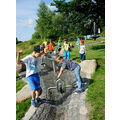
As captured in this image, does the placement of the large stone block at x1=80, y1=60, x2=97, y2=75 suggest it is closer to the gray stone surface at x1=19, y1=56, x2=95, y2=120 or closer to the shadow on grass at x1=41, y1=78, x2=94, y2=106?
the shadow on grass at x1=41, y1=78, x2=94, y2=106

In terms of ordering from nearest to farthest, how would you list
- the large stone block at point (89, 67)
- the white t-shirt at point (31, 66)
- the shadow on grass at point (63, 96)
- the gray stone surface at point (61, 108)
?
the gray stone surface at point (61, 108) < the white t-shirt at point (31, 66) < the shadow on grass at point (63, 96) < the large stone block at point (89, 67)

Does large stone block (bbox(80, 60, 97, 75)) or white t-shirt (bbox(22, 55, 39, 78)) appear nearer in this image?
white t-shirt (bbox(22, 55, 39, 78))

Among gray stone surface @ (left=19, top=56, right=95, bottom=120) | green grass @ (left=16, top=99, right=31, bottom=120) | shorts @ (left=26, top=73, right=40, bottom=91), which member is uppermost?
shorts @ (left=26, top=73, right=40, bottom=91)

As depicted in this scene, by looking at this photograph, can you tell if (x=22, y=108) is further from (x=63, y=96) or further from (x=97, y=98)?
(x=97, y=98)

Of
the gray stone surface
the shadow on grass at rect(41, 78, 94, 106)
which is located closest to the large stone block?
the shadow on grass at rect(41, 78, 94, 106)

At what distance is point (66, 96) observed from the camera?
3906 mm

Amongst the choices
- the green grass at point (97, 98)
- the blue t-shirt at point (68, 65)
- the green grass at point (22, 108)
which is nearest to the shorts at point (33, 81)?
the green grass at point (22, 108)

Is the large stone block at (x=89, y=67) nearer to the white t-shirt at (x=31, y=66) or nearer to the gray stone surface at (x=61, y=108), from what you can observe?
the gray stone surface at (x=61, y=108)

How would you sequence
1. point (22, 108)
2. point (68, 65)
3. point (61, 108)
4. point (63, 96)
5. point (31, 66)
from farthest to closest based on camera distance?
point (63, 96) → point (68, 65) → point (22, 108) → point (61, 108) → point (31, 66)

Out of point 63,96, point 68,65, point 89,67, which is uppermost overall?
point 68,65

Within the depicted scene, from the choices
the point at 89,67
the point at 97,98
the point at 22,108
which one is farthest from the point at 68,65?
the point at 89,67

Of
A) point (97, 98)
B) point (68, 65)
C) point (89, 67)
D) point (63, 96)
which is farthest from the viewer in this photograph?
point (89, 67)
